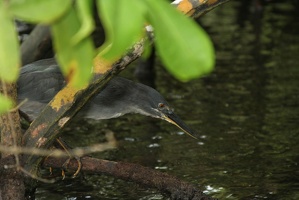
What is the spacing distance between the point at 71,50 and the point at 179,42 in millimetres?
162

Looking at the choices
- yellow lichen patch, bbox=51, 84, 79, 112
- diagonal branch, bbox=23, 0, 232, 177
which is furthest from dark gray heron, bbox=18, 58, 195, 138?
yellow lichen patch, bbox=51, 84, 79, 112

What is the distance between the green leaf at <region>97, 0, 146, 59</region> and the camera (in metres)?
1.07

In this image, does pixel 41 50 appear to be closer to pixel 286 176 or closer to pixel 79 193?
pixel 79 193

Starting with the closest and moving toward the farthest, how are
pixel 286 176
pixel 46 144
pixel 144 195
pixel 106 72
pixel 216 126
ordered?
pixel 106 72 < pixel 46 144 < pixel 144 195 < pixel 286 176 < pixel 216 126

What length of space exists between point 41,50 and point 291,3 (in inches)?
181

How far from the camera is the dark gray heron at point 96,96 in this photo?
445cm

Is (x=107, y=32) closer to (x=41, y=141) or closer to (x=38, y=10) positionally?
(x=38, y=10)

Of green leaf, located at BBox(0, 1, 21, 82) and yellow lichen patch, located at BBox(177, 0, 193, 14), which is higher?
green leaf, located at BBox(0, 1, 21, 82)

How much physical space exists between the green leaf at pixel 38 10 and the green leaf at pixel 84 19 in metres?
0.03

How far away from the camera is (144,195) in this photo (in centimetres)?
461

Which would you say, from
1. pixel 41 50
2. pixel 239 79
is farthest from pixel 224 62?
pixel 41 50

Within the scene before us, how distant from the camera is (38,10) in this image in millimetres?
1072

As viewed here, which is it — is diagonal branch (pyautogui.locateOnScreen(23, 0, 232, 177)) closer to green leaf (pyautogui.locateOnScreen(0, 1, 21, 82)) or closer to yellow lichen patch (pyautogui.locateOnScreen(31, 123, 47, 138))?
yellow lichen patch (pyautogui.locateOnScreen(31, 123, 47, 138))

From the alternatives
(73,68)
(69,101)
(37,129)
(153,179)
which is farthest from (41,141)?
(73,68)
